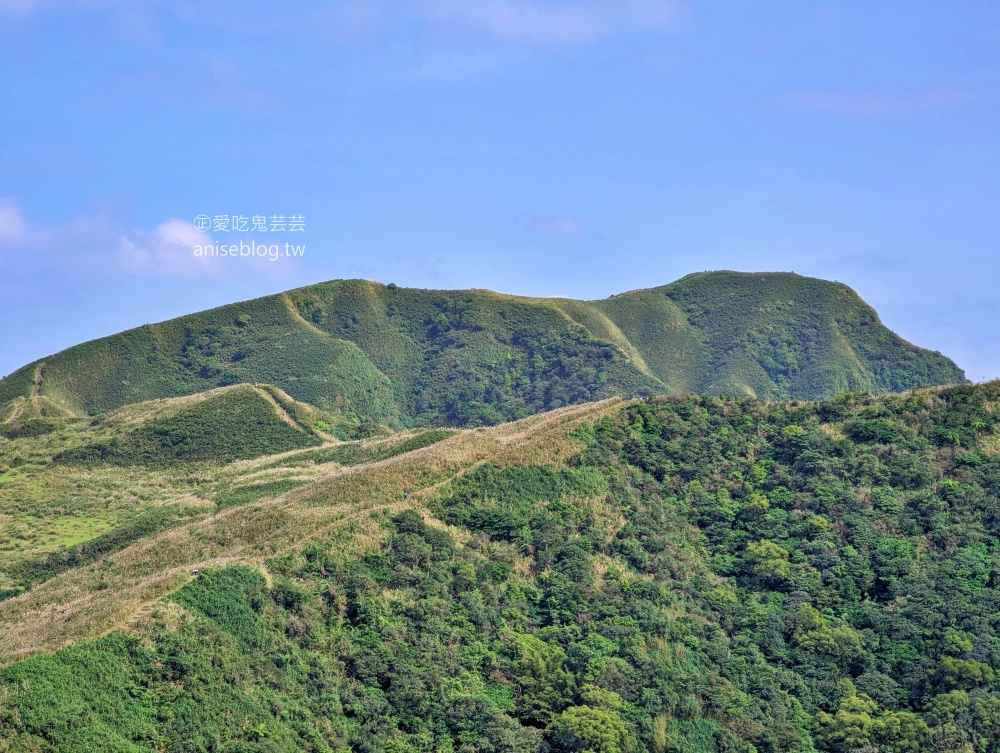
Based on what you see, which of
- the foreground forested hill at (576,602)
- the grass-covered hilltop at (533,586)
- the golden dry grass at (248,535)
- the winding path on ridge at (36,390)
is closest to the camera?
the foreground forested hill at (576,602)

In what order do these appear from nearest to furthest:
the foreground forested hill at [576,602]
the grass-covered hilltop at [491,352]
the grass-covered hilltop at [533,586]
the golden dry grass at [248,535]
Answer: the foreground forested hill at [576,602] < the grass-covered hilltop at [533,586] < the golden dry grass at [248,535] < the grass-covered hilltop at [491,352]

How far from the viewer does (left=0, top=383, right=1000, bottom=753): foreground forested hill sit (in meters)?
38.9

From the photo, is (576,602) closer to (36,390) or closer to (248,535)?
(248,535)

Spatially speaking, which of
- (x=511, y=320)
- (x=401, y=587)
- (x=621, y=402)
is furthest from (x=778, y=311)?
(x=401, y=587)

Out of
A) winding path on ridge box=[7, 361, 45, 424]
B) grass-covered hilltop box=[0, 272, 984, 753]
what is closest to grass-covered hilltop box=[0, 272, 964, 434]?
winding path on ridge box=[7, 361, 45, 424]

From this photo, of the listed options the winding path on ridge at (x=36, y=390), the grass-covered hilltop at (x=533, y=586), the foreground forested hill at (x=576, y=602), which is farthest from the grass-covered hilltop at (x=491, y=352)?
the foreground forested hill at (x=576, y=602)

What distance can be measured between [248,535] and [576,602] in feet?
45.8

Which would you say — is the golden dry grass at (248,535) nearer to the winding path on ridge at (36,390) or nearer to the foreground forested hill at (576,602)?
the foreground forested hill at (576,602)

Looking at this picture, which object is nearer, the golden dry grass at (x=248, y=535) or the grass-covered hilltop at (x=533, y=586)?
the grass-covered hilltop at (x=533, y=586)

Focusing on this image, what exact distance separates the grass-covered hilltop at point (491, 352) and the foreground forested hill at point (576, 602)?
7231cm

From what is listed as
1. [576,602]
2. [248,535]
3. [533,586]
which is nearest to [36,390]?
[248,535]

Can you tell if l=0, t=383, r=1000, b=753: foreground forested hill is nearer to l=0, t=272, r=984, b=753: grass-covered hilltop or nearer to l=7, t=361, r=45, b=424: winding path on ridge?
l=0, t=272, r=984, b=753: grass-covered hilltop

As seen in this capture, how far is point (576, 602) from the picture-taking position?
5072cm

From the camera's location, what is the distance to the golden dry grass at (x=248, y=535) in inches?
1628
